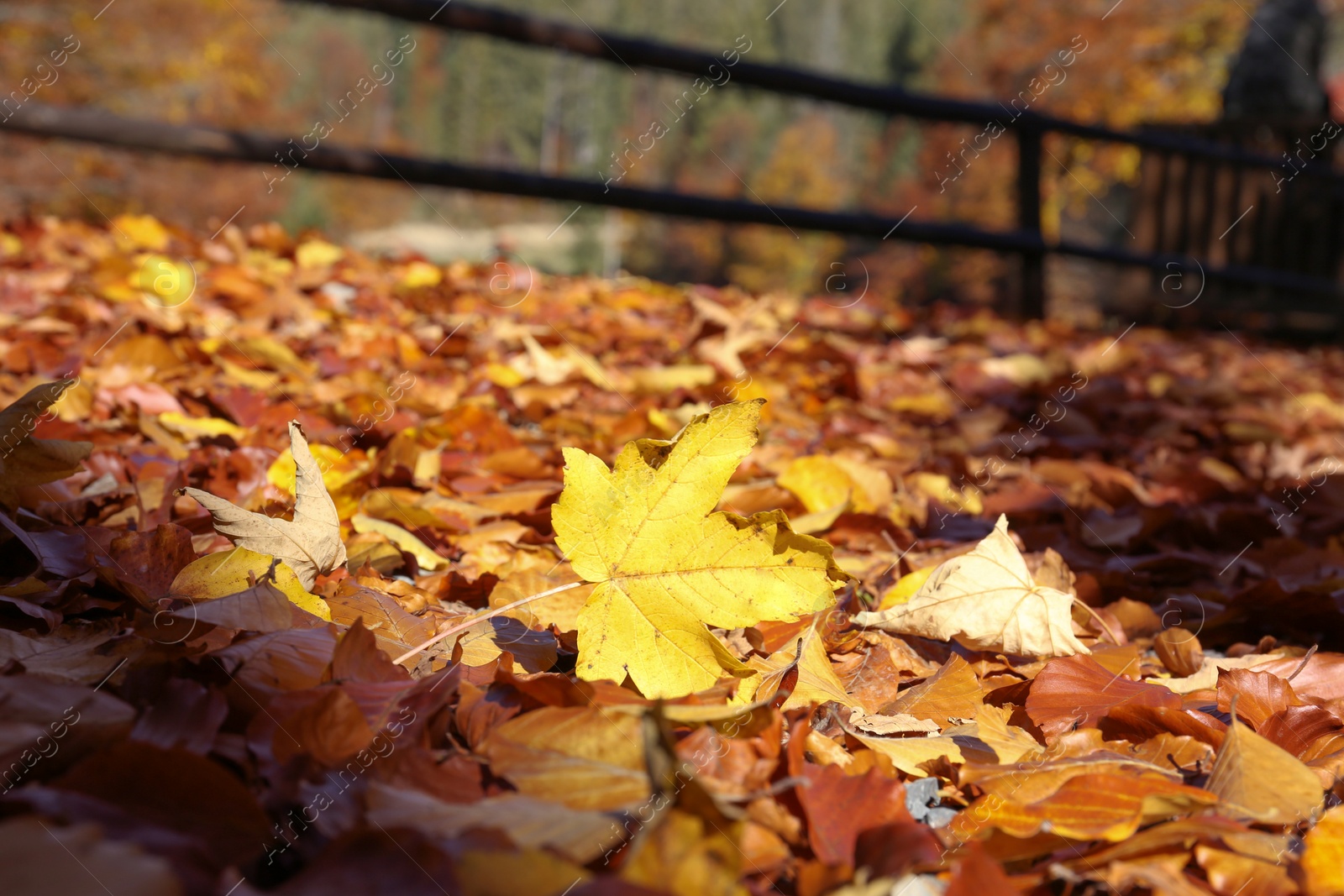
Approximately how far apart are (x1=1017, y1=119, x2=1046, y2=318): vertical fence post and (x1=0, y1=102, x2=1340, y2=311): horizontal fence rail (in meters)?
0.26

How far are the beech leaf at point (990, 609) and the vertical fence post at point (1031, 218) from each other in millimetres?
4024

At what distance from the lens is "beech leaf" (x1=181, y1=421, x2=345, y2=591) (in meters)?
0.86

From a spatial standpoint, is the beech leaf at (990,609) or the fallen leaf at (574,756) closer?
the fallen leaf at (574,756)

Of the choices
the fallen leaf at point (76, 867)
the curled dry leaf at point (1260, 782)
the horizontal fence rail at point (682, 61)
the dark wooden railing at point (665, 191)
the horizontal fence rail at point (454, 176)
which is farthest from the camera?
the horizontal fence rail at point (682, 61)

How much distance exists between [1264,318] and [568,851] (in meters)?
7.01

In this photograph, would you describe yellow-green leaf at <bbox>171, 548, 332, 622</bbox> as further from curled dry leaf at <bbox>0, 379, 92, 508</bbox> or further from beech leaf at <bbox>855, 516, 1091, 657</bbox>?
beech leaf at <bbox>855, 516, 1091, 657</bbox>

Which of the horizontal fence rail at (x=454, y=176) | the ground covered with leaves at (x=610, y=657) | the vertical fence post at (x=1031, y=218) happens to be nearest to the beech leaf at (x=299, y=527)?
the ground covered with leaves at (x=610, y=657)

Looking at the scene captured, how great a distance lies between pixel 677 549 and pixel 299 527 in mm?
363

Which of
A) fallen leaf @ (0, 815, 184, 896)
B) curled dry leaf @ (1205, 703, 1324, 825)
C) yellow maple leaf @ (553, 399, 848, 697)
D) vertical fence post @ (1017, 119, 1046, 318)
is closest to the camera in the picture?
fallen leaf @ (0, 815, 184, 896)

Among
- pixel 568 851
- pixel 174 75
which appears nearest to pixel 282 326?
pixel 568 851

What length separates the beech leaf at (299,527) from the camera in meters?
0.86

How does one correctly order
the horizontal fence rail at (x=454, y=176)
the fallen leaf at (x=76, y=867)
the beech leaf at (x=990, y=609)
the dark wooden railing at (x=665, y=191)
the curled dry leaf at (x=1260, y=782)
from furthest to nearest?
the dark wooden railing at (x=665, y=191) → the horizontal fence rail at (x=454, y=176) → the beech leaf at (x=990, y=609) → the curled dry leaf at (x=1260, y=782) → the fallen leaf at (x=76, y=867)

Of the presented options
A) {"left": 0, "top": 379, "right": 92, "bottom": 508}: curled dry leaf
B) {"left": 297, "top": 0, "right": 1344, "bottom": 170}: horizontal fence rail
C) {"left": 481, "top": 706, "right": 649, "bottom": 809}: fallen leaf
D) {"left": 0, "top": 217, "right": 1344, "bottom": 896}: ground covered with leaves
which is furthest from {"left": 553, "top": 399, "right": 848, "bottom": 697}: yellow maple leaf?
{"left": 297, "top": 0, "right": 1344, "bottom": 170}: horizontal fence rail

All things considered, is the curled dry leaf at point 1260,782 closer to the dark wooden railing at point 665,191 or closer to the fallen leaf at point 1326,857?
the fallen leaf at point 1326,857
